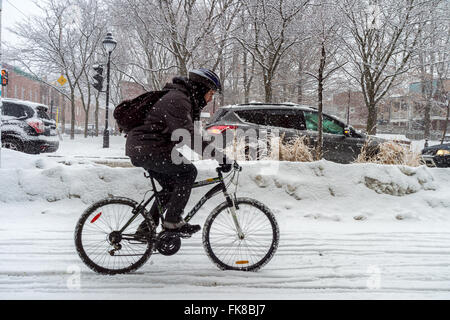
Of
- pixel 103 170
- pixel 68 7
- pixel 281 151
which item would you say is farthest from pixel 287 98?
pixel 103 170

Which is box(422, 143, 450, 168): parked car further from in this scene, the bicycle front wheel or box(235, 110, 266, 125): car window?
the bicycle front wheel

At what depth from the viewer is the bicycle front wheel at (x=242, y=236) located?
3211mm

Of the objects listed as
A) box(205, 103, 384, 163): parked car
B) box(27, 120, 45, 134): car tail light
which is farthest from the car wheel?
box(205, 103, 384, 163): parked car

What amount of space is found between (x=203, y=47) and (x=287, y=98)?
34.6 ft

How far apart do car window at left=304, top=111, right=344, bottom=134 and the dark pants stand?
210 inches

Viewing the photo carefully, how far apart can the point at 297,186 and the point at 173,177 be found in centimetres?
323

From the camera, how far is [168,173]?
3.02 meters

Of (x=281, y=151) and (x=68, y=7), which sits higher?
(x=68, y=7)

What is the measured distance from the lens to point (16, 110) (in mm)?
9211

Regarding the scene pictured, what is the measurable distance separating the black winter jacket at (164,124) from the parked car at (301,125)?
13.8 ft

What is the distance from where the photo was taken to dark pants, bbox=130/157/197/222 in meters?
2.99
